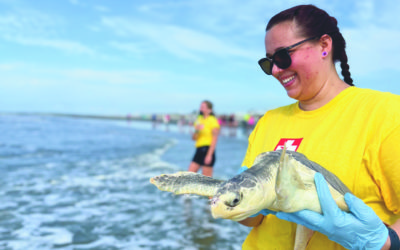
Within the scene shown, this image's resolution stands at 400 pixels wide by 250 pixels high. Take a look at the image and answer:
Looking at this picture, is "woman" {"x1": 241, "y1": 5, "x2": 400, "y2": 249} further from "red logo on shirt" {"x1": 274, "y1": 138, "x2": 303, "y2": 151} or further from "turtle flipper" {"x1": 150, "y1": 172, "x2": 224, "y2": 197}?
"turtle flipper" {"x1": 150, "y1": 172, "x2": 224, "y2": 197}

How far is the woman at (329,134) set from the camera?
1.18 meters

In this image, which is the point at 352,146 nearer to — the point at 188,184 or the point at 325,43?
the point at 325,43

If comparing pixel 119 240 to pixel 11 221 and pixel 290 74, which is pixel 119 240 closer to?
pixel 11 221

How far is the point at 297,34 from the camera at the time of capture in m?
1.39

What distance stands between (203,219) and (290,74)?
4471 millimetres

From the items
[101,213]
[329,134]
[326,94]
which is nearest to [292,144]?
[329,134]

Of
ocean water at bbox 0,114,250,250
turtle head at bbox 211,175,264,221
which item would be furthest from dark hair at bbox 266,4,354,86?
ocean water at bbox 0,114,250,250

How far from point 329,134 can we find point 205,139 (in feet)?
19.1

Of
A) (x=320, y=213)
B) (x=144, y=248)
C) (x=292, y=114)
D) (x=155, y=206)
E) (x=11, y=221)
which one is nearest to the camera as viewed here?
(x=320, y=213)

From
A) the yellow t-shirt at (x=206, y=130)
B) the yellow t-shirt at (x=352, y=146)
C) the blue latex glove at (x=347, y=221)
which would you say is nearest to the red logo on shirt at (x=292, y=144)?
the yellow t-shirt at (x=352, y=146)

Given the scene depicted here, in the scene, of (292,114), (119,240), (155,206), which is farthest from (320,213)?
(155,206)

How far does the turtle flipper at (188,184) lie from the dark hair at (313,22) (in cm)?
78

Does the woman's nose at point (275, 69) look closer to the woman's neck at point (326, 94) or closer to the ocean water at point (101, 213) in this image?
the woman's neck at point (326, 94)

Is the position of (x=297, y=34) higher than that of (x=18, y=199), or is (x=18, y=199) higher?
(x=297, y=34)
